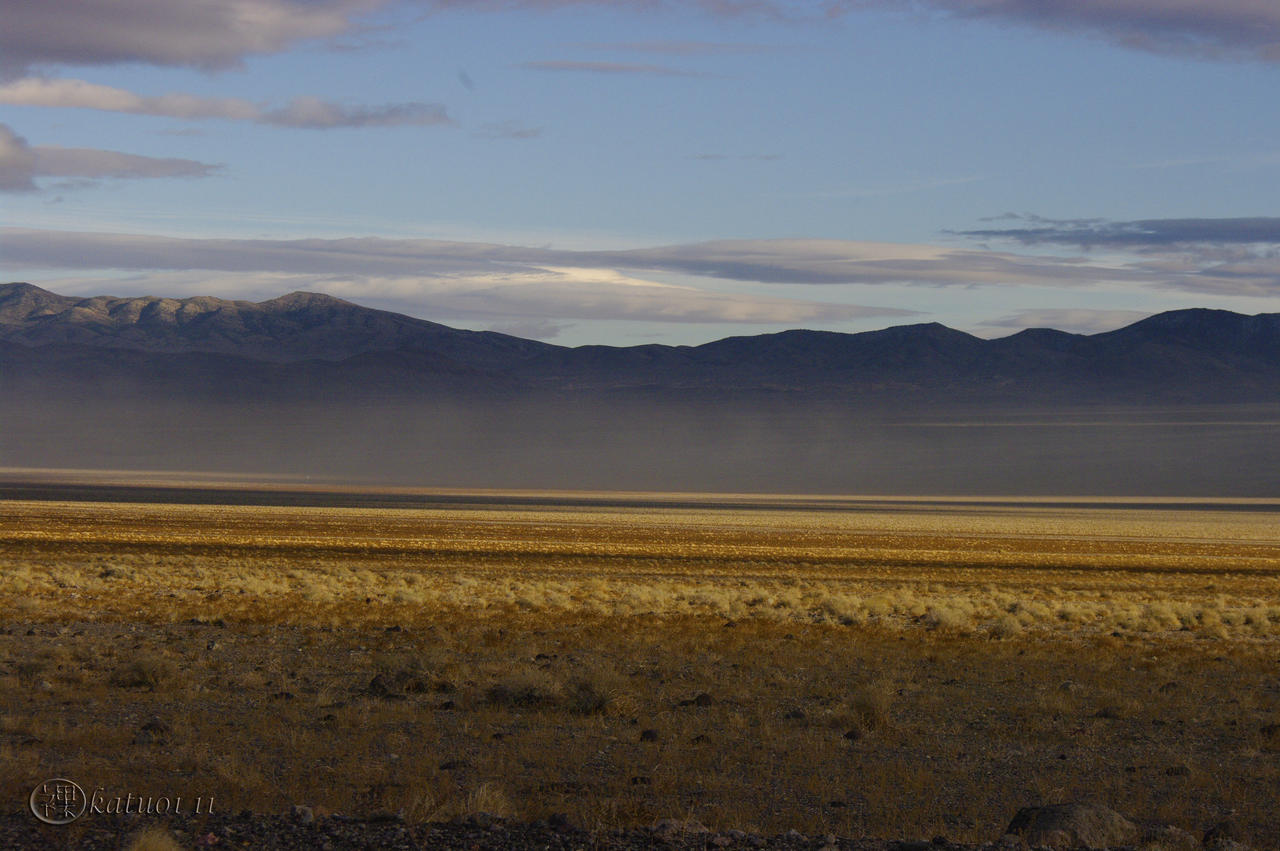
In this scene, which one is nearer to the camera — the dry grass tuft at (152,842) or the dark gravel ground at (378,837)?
the dry grass tuft at (152,842)

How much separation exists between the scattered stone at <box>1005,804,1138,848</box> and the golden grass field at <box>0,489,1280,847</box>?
1.86ft

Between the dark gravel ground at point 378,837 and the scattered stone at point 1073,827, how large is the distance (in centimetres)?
36

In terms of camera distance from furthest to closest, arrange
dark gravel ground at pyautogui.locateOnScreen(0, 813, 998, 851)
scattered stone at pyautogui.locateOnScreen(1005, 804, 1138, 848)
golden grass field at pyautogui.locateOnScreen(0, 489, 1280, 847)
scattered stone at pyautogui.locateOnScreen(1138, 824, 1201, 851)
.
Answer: golden grass field at pyautogui.locateOnScreen(0, 489, 1280, 847) < scattered stone at pyautogui.locateOnScreen(1138, 824, 1201, 851) < scattered stone at pyautogui.locateOnScreen(1005, 804, 1138, 848) < dark gravel ground at pyautogui.locateOnScreen(0, 813, 998, 851)

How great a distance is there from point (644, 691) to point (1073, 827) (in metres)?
6.09

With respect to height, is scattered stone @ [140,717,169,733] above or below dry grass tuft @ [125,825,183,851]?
below

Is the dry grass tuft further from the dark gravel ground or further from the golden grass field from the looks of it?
the golden grass field

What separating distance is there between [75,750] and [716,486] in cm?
9761

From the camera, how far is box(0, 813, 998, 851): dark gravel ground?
21.3ft

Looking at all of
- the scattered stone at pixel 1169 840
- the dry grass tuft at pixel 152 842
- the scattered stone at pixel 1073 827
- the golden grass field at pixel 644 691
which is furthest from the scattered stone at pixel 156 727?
the scattered stone at pixel 1169 840

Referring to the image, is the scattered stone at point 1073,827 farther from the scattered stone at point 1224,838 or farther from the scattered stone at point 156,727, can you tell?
the scattered stone at point 156,727

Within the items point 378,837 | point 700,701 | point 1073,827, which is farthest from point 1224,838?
point 700,701

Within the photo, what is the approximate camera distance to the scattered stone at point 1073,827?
708 cm

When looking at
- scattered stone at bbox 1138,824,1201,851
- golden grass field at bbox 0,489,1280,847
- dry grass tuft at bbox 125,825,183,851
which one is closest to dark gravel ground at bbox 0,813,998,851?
dry grass tuft at bbox 125,825,183,851

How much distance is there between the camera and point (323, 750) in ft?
31.9
